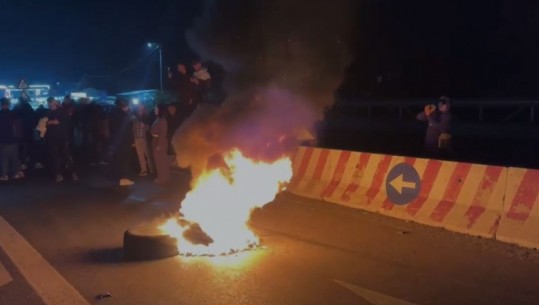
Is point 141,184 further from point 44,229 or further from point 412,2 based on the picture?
point 412,2

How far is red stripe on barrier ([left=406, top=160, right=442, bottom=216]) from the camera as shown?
9.52 metres

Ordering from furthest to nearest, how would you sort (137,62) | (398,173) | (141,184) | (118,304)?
1. (137,62)
2. (141,184)
3. (398,173)
4. (118,304)

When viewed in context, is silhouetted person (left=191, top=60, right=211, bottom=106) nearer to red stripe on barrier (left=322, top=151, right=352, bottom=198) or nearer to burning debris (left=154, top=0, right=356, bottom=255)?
burning debris (left=154, top=0, right=356, bottom=255)

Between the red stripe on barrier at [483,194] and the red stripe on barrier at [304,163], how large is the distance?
411 centimetres

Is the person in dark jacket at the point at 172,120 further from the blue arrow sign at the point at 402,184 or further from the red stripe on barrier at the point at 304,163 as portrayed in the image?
the blue arrow sign at the point at 402,184

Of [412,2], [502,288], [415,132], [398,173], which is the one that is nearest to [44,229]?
[398,173]

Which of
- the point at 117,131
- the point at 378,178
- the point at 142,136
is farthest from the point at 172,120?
the point at 378,178

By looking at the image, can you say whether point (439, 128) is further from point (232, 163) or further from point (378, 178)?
point (232, 163)

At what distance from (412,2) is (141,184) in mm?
20047

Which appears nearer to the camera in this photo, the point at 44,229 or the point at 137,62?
the point at 44,229

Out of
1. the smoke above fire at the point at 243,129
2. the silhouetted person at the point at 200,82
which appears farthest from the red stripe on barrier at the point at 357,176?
the silhouetted person at the point at 200,82

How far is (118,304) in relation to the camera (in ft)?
19.4

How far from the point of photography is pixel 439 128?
1242 centimetres

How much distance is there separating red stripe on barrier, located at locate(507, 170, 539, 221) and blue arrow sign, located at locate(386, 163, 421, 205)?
1.67 metres
